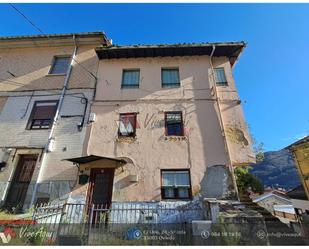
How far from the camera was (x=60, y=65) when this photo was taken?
1229 cm

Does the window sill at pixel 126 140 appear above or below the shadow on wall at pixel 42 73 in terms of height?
below

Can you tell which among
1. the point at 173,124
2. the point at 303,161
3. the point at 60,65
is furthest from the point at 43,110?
the point at 303,161

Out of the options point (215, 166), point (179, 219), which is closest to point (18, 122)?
point (179, 219)

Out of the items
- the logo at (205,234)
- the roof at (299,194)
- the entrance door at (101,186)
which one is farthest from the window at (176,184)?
the roof at (299,194)

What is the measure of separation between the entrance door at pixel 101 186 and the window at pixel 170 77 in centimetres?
594

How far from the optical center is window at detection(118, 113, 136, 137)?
389 inches

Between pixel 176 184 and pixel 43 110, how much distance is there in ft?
27.9

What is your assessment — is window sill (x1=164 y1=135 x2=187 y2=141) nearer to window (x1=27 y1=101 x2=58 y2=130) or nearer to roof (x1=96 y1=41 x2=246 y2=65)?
roof (x1=96 y1=41 x2=246 y2=65)

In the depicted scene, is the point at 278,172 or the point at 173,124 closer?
the point at 173,124

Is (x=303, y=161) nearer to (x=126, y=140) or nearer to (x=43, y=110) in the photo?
(x=126, y=140)

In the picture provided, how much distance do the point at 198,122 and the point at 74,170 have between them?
6.72 metres

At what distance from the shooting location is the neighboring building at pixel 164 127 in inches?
336

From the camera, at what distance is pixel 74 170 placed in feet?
29.5

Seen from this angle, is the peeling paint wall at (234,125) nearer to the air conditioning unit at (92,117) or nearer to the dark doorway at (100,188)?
the dark doorway at (100,188)
